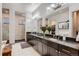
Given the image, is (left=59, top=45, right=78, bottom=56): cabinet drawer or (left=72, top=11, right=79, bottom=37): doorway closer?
(left=59, top=45, right=78, bottom=56): cabinet drawer

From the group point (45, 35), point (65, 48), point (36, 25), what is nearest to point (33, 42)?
point (45, 35)

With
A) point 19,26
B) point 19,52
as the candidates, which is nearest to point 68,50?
point 19,26

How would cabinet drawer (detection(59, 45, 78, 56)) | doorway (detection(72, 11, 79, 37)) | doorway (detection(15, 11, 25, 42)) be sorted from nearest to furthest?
cabinet drawer (detection(59, 45, 78, 56))
doorway (detection(72, 11, 79, 37))
doorway (detection(15, 11, 25, 42))

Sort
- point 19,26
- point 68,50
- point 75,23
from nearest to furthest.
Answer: point 68,50
point 75,23
point 19,26

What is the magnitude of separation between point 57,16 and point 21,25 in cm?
94

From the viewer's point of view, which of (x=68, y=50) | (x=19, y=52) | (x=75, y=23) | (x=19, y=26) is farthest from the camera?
(x=19, y=52)

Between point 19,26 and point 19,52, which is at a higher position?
point 19,26

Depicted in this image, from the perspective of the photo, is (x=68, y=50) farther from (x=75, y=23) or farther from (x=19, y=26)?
(x=19, y=26)

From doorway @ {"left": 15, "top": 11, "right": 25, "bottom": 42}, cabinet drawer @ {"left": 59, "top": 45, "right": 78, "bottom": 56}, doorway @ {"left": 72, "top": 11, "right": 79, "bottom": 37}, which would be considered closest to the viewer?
cabinet drawer @ {"left": 59, "top": 45, "right": 78, "bottom": 56}

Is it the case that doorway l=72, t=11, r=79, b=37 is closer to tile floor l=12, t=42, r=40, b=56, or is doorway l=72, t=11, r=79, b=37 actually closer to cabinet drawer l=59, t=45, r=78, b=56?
cabinet drawer l=59, t=45, r=78, b=56

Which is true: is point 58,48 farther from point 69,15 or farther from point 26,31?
point 26,31

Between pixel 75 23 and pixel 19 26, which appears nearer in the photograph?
pixel 75 23

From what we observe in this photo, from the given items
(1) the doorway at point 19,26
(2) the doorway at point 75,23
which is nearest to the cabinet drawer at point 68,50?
Answer: (2) the doorway at point 75,23

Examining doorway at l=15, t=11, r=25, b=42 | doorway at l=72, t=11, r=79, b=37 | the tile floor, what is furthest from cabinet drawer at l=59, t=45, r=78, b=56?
doorway at l=15, t=11, r=25, b=42
